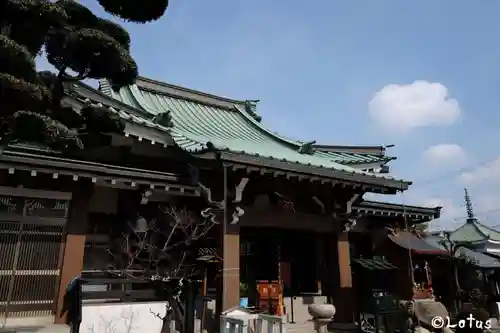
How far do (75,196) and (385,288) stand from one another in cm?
1087

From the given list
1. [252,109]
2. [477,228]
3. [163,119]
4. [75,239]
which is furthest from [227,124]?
[477,228]

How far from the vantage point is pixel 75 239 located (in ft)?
26.7

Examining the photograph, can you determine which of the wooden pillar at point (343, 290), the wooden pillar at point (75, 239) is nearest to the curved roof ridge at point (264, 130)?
the wooden pillar at point (343, 290)

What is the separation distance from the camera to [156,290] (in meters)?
8.43

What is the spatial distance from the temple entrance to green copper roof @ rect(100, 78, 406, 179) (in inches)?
196

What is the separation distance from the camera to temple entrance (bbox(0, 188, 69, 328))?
739 centimetres

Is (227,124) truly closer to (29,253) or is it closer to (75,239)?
(75,239)

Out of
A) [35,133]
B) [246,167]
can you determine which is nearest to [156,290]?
[246,167]

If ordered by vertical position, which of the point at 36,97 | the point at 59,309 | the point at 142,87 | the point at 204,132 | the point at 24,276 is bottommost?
the point at 59,309

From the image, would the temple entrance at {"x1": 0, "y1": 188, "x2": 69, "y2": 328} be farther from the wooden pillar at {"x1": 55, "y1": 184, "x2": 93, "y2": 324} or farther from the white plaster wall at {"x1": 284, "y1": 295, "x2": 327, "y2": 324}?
the white plaster wall at {"x1": 284, "y1": 295, "x2": 327, "y2": 324}

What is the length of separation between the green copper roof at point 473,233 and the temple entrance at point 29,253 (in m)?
31.6

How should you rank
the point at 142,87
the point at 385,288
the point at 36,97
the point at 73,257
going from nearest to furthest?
1. the point at 36,97
2. the point at 73,257
3. the point at 385,288
4. the point at 142,87

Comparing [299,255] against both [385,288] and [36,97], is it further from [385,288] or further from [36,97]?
[36,97]

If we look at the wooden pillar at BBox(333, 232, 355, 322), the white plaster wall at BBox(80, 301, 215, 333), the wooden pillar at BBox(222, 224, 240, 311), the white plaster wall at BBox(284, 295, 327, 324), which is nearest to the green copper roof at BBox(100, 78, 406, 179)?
the wooden pillar at BBox(333, 232, 355, 322)
